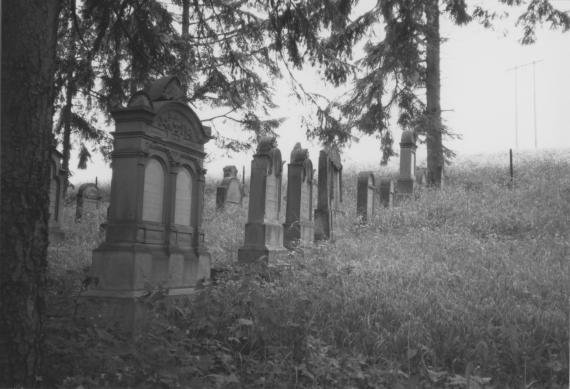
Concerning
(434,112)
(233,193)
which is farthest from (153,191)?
(434,112)

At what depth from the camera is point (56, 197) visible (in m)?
11.3

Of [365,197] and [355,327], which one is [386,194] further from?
[355,327]

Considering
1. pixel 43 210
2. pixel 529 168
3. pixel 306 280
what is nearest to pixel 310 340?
pixel 306 280

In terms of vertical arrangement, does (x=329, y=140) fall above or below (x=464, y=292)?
above

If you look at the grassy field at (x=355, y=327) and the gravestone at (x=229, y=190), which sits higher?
the gravestone at (x=229, y=190)

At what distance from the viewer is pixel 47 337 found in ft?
13.2

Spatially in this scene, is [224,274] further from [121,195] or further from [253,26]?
[253,26]

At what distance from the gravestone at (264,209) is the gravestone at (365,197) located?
2984 millimetres

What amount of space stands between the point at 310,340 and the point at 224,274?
121 inches

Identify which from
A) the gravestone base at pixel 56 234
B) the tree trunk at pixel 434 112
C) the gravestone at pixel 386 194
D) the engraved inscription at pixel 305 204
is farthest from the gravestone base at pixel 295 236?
the tree trunk at pixel 434 112

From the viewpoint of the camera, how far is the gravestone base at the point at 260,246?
26.7 ft

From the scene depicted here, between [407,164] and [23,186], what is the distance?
1264 centimetres

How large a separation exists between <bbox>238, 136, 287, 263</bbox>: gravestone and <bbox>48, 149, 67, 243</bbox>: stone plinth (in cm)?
485

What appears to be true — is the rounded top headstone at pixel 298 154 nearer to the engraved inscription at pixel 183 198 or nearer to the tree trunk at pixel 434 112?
the engraved inscription at pixel 183 198
